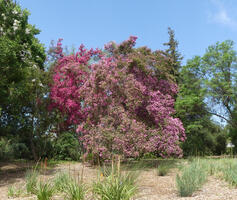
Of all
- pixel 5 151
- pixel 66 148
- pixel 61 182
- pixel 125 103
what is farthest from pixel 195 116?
pixel 61 182

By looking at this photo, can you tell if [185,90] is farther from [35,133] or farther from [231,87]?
[35,133]

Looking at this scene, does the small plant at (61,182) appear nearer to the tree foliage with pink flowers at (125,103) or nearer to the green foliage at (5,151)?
the tree foliage with pink flowers at (125,103)

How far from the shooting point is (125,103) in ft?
36.3

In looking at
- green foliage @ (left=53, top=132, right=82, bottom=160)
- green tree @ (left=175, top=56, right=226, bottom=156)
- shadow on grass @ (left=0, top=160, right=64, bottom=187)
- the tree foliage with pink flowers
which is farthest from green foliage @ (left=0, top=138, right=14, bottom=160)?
green tree @ (left=175, top=56, right=226, bottom=156)

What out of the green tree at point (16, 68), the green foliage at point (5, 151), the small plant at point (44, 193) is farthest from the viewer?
the green foliage at point (5, 151)

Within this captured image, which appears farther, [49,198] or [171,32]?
[171,32]

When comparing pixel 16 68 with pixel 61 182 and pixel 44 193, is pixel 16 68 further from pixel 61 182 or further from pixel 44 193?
pixel 44 193

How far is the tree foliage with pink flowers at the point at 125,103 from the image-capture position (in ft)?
33.0

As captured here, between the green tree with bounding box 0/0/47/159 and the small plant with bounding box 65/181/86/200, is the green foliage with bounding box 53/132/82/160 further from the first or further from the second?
the small plant with bounding box 65/181/86/200

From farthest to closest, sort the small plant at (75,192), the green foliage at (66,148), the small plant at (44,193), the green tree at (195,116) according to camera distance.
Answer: the green tree at (195,116) → the green foliage at (66,148) → the small plant at (44,193) → the small plant at (75,192)

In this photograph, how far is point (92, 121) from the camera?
11.3 meters

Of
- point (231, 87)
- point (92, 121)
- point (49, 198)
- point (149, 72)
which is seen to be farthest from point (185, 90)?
point (49, 198)

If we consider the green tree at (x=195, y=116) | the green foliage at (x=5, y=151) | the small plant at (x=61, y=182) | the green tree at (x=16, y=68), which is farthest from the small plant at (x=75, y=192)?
the green tree at (x=195, y=116)

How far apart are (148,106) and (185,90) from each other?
34.5ft
